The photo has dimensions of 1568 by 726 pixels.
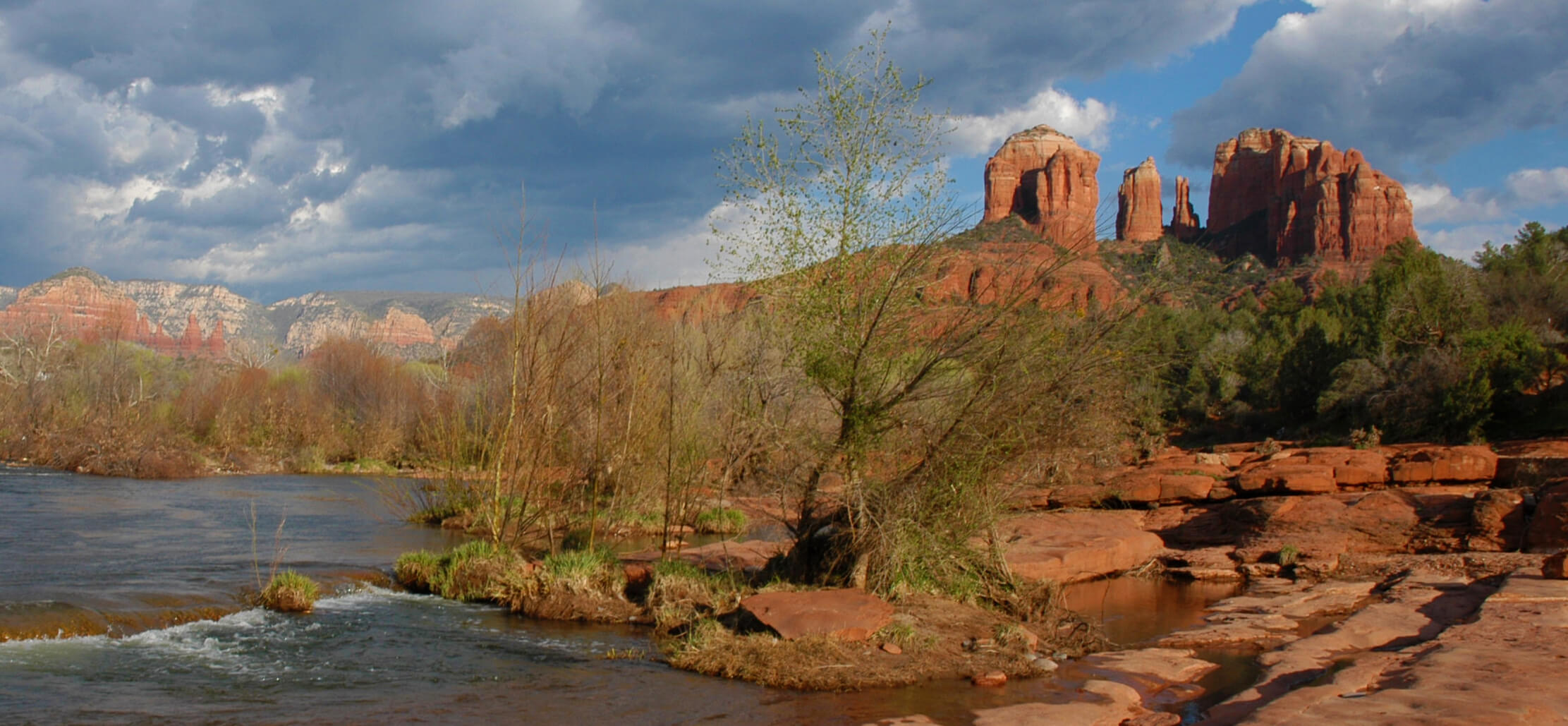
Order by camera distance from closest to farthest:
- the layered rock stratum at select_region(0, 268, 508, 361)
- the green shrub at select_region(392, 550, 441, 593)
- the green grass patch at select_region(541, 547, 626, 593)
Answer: the green grass patch at select_region(541, 547, 626, 593), the green shrub at select_region(392, 550, 441, 593), the layered rock stratum at select_region(0, 268, 508, 361)

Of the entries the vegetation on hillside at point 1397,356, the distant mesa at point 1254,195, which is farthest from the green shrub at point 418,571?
the distant mesa at point 1254,195

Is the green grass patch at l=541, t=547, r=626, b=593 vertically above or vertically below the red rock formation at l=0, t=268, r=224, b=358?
below

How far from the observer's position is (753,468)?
1266 centimetres

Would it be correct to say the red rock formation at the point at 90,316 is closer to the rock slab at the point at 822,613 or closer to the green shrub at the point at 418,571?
the green shrub at the point at 418,571

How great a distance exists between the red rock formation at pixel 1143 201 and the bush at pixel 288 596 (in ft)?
380

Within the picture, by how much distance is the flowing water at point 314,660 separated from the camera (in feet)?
25.6

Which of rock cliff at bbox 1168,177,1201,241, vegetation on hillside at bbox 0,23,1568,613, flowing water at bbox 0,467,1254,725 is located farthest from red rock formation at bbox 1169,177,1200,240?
flowing water at bbox 0,467,1254,725

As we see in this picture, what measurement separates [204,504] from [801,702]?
21.2 meters

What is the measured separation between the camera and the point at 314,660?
9.57m

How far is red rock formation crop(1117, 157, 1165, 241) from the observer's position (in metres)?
118

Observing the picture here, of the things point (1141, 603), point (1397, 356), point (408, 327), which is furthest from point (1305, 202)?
point (408, 327)

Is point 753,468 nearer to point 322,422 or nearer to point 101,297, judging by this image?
point 322,422

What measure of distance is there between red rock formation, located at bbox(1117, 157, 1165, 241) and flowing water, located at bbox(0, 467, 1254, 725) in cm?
11193

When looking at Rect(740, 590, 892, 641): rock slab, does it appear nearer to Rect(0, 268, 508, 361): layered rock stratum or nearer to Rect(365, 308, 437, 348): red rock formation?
Rect(0, 268, 508, 361): layered rock stratum
